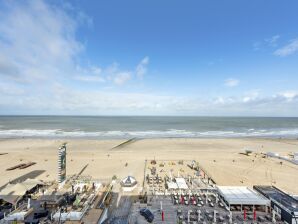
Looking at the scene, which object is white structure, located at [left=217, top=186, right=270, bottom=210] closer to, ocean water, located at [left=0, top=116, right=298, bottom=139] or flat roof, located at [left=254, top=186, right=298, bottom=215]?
flat roof, located at [left=254, top=186, right=298, bottom=215]

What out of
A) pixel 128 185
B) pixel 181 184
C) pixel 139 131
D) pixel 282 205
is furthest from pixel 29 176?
pixel 139 131

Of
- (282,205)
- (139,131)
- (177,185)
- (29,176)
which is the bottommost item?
(29,176)

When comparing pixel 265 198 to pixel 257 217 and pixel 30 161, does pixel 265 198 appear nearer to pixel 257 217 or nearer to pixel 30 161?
pixel 257 217

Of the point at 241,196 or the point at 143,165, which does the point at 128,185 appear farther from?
the point at 241,196

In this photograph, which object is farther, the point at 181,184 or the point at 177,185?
the point at 181,184

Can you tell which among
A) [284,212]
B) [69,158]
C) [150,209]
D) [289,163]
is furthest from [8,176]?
[289,163]

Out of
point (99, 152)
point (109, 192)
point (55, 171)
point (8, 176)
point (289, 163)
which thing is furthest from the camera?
point (99, 152)
